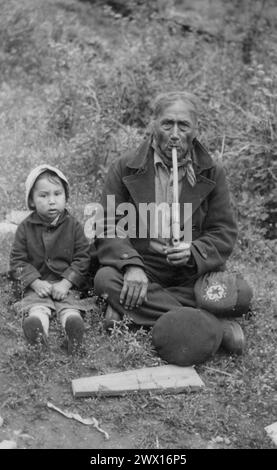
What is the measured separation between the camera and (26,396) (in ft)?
11.2

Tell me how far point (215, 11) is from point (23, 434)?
882 cm

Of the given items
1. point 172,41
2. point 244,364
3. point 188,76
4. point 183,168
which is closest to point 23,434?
point 244,364

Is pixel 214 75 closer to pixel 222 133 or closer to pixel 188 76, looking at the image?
pixel 188 76

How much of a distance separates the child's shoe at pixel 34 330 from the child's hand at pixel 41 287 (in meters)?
0.40

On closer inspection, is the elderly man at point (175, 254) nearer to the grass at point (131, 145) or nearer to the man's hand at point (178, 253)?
the man's hand at point (178, 253)

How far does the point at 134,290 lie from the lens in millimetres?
3994

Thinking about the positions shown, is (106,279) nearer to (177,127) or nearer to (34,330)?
(34,330)

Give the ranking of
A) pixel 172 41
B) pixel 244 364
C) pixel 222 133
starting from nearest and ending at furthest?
pixel 244 364, pixel 222 133, pixel 172 41

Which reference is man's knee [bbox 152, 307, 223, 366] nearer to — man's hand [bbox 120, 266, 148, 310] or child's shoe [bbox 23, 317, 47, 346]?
man's hand [bbox 120, 266, 148, 310]

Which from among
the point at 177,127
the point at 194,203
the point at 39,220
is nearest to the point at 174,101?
the point at 177,127

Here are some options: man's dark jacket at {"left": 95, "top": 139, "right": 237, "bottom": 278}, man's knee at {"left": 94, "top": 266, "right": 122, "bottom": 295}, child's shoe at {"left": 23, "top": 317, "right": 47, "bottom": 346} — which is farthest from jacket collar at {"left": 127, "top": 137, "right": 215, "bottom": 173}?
child's shoe at {"left": 23, "top": 317, "right": 47, "bottom": 346}

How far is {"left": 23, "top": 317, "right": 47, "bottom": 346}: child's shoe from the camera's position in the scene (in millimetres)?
3674

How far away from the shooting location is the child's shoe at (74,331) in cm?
370

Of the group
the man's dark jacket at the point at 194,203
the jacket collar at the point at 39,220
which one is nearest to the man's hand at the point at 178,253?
the man's dark jacket at the point at 194,203
